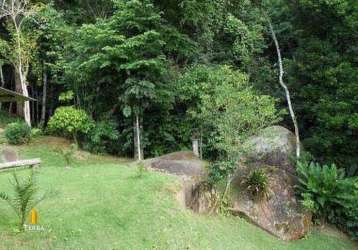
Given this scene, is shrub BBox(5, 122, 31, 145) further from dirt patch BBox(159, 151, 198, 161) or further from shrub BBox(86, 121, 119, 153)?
dirt patch BBox(159, 151, 198, 161)

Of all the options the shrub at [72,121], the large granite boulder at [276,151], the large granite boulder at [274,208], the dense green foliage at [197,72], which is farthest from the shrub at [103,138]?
the large granite boulder at [274,208]

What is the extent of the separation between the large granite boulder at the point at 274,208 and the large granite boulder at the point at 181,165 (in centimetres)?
111

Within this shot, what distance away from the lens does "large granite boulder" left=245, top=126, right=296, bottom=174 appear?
12766mm

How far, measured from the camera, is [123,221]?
8.20 m

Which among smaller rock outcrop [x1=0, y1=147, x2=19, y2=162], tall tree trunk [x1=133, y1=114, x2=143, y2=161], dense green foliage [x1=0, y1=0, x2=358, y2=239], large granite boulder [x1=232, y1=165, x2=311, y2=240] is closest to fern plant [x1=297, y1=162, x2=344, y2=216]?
dense green foliage [x1=0, y1=0, x2=358, y2=239]

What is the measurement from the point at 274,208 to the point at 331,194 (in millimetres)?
1730

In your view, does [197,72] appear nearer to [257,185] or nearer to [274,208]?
[257,185]

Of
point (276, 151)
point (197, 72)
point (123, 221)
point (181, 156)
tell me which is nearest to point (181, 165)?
point (181, 156)

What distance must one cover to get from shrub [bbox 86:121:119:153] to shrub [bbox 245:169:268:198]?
550 centimetres

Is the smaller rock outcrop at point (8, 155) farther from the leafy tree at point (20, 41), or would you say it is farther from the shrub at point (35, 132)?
the leafy tree at point (20, 41)

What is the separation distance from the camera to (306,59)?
13.8 m

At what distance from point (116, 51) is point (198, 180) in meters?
5.36

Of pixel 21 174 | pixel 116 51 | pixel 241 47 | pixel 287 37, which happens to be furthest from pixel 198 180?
pixel 287 37

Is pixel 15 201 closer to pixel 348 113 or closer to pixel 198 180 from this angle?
pixel 198 180
